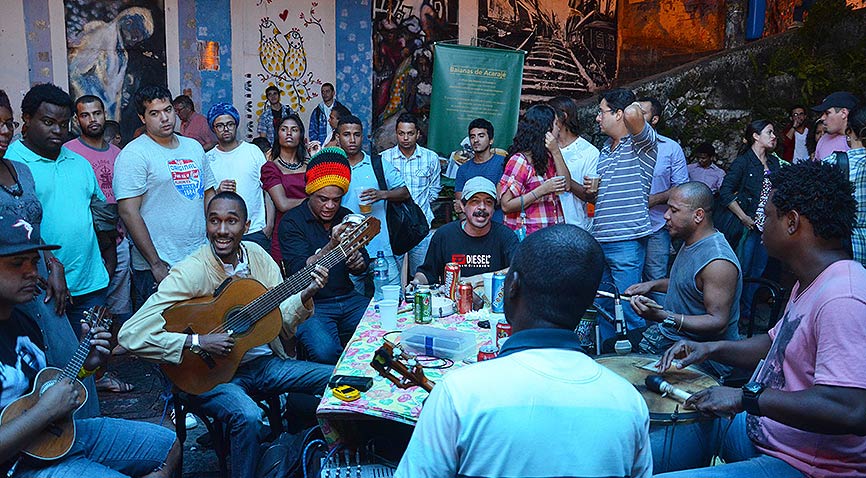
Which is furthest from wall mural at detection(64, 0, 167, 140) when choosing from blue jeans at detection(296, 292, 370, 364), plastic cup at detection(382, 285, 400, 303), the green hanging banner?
plastic cup at detection(382, 285, 400, 303)

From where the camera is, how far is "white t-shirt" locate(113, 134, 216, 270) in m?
4.55

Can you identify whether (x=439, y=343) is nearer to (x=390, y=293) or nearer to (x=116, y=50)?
(x=390, y=293)

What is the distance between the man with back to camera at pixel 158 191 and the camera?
4543mm

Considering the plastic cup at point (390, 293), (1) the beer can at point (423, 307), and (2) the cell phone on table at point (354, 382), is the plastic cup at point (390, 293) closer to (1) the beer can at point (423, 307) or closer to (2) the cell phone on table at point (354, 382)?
(1) the beer can at point (423, 307)

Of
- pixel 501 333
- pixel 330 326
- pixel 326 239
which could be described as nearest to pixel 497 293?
pixel 501 333

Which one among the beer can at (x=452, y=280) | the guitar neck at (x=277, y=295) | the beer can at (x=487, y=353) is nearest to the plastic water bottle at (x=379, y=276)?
the beer can at (x=452, y=280)

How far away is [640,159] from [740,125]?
5359 millimetres

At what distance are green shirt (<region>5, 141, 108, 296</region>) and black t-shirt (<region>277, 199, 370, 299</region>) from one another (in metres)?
1.26

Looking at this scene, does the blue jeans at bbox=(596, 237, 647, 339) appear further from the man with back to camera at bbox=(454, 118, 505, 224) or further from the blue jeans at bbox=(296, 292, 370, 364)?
the blue jeans at bbox=(296, 292, 370, 364)

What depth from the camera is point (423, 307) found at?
3670 millimetres

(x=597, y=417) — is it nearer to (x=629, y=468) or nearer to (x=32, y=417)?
(x=629, y=468)

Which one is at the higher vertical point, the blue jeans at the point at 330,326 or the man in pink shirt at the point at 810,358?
the man in pink shirt at the point at 810,358

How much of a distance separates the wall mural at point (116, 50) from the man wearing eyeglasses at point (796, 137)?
29.5 feet

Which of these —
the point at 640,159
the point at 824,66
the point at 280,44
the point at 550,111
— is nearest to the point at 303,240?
the point at 550,111
